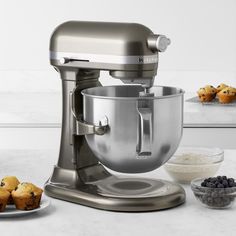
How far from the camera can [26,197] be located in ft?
5.57

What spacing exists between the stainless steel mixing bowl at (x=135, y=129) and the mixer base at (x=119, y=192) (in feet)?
0.21

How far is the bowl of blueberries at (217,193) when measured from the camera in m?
1.76

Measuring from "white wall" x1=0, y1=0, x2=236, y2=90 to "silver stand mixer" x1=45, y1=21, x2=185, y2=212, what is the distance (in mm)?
A: 2320

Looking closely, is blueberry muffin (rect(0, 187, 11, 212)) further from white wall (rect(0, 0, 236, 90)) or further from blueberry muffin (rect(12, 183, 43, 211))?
white wall (rect(0, 0, 236, 90))

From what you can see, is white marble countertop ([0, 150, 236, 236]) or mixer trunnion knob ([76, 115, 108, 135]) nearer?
white marble countertop ([0, 150, 236, 236])

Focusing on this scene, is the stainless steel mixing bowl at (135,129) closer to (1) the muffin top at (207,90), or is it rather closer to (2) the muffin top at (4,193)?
(2) the muffin top at (4,193)

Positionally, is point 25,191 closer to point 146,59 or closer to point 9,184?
point 9,184

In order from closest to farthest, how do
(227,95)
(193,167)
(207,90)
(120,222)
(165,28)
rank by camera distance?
(120,222) → (193,167) → (227,95) → (207,90) → (165,28)

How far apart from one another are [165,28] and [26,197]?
2.63 meters

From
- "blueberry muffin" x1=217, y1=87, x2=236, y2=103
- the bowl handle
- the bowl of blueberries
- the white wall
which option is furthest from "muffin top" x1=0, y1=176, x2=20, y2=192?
the white wall

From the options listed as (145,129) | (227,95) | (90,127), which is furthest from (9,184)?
(227,95)

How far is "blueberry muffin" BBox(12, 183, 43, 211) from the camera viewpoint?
170 centimetres

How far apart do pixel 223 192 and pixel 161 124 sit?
0.21 meters

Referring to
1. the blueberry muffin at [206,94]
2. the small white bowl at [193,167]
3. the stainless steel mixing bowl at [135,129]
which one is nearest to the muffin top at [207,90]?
the blueberry muffin at [206,94]
